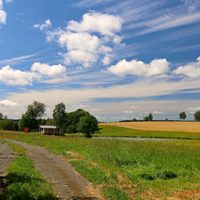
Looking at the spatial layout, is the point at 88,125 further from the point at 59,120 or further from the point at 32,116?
the point at 32,116

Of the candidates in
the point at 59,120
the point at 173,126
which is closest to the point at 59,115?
the point at 59,120

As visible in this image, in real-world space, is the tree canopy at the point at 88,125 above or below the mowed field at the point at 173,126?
Answer: above

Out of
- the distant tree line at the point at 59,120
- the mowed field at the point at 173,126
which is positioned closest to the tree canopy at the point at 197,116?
the mowed field at the point at 173,126

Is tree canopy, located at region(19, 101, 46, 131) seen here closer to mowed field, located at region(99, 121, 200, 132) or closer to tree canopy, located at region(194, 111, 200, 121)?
mowed field, located at region(99, 121, 200, 132)

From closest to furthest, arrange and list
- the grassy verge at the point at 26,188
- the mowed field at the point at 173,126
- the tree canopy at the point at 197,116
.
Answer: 1. the grassy verge at the point at 26,188
2. the mowed field at the point at 173,126
3. the tree canopy at the point at 197,116

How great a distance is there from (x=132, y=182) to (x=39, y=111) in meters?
99.0

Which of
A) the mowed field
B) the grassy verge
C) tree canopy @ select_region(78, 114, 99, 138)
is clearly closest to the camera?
the grassy verge

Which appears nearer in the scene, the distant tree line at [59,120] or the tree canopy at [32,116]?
the distant tree line at [59,120]

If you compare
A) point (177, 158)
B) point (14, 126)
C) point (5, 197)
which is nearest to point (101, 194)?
point (5, 197)

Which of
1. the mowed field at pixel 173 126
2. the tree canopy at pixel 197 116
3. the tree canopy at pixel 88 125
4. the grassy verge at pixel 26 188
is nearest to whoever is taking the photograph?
the grassy verge at pixel 26 188

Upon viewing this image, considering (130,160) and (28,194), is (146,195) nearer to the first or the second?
(28,194)

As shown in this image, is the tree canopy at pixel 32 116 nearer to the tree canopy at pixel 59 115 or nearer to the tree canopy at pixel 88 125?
the tree canopy at pixel 59 115

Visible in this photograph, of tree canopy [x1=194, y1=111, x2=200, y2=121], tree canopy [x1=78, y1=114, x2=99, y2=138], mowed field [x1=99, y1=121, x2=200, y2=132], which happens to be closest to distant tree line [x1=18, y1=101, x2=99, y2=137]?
tree canopy [x1=78, y1=114, x2=99, y2=138]

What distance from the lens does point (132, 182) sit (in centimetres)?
1036
